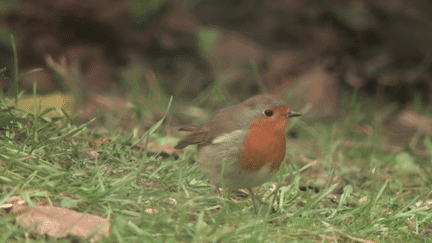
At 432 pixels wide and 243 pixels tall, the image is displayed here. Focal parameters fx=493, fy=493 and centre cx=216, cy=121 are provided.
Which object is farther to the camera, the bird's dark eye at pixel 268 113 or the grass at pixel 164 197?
the bird's dark eye at pixel 268 113

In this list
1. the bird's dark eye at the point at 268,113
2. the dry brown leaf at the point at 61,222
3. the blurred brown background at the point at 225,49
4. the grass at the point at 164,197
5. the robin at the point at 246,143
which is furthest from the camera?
the blurred brown background at the point at 225,49

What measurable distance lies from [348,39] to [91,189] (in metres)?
4.94

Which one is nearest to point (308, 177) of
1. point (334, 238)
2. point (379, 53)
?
point (334, 238)

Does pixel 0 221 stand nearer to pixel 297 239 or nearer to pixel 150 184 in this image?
pixel 150 184

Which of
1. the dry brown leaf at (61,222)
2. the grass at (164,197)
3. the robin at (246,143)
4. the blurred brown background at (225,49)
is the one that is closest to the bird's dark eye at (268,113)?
the robin at (246,143)

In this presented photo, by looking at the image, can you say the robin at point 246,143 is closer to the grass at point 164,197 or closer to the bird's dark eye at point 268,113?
the bird's dark eye at point 268,113

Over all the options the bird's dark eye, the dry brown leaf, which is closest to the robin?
the bird's dark eye

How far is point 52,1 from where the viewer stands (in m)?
6.63

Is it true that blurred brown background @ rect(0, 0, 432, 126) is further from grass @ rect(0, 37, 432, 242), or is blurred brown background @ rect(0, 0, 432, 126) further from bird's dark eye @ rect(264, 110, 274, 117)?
bird's dark eye @ rect(264, 110, 274, 117)

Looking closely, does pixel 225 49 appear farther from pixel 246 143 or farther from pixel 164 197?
pixel 164 197

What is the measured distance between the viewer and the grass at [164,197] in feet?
7.85

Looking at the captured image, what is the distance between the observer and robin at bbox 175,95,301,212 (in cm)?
287

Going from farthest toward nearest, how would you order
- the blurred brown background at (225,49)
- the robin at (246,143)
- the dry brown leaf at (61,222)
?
the blurred brown background at (225,49), the robin at (246,143), the dry brown leaf at (61,222)

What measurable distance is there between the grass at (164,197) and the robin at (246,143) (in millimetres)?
128
